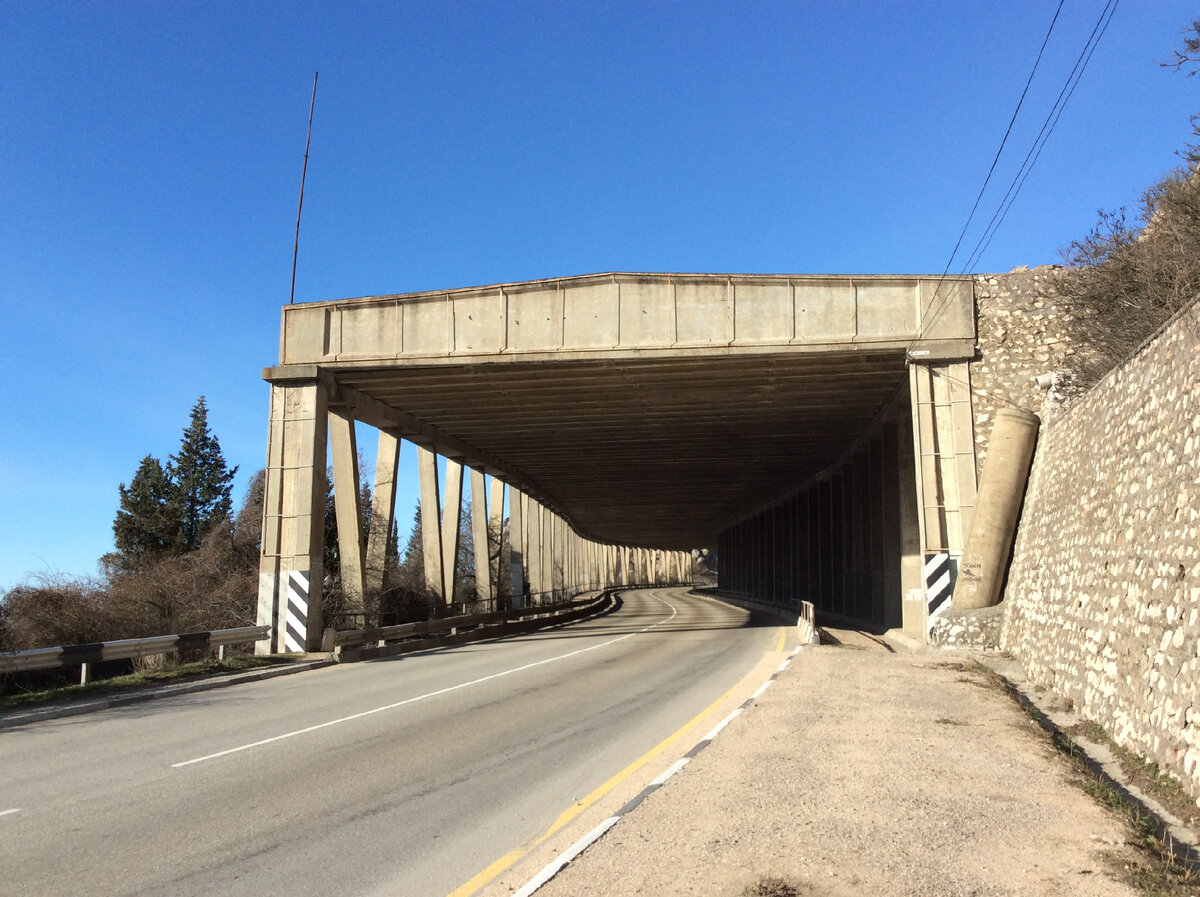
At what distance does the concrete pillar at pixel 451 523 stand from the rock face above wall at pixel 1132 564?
23.2m

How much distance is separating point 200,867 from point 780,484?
47.6 metres

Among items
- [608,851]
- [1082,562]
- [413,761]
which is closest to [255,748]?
[413,761]

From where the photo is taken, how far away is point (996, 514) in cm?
1684

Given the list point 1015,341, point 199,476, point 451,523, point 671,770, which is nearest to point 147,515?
point 199,476

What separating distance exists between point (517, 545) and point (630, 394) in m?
17.9

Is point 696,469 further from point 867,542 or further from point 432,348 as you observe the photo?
point 432,348

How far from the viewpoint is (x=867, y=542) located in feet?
115

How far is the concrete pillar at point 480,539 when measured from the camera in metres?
37.6

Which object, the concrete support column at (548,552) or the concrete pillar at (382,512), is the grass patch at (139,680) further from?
the concrete support column at (548,552)

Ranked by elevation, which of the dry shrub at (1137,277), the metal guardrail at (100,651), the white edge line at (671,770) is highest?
the dry shrub at (1137,277)

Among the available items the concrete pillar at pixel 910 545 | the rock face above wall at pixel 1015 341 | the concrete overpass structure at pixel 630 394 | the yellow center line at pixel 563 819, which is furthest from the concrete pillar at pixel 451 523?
the yellow center line at pixel 563 819

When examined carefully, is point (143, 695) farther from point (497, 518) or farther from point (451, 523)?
point (497, 518)

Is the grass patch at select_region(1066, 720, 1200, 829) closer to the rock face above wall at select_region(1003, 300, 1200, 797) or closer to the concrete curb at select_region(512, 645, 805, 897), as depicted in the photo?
the rock face above wall at select_region(1003, 300, 1200, 797)

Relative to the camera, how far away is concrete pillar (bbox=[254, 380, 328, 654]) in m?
20.5
